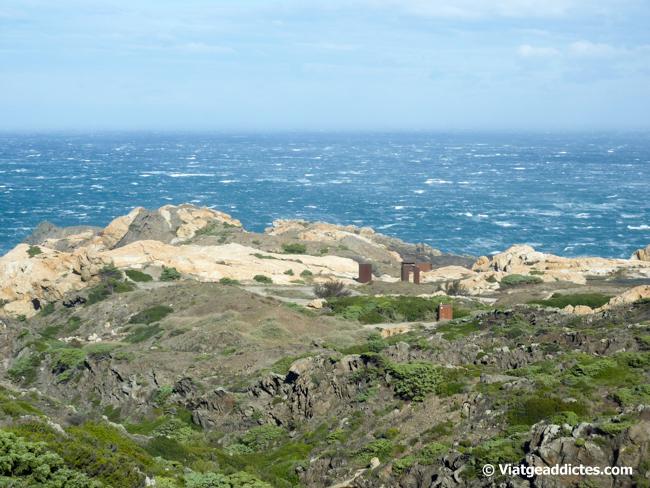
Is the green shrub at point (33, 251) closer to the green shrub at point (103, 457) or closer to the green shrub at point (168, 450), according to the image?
the green shrub at point (168, 450)

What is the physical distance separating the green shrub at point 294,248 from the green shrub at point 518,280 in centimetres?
2121

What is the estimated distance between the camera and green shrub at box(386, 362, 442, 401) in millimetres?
27844

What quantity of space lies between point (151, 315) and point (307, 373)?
20.1 m

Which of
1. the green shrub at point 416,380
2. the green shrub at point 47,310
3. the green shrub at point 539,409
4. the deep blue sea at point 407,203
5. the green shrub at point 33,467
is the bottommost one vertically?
the deep blue sea at point 407,203

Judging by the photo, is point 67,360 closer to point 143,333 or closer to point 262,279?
point 143,333

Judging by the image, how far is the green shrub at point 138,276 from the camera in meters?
60.1

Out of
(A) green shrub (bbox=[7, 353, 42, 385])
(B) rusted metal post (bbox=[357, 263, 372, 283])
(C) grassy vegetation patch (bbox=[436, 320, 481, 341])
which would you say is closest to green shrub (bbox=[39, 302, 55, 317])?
(A) green shrub (bbox=[7, 353, 42, 385])

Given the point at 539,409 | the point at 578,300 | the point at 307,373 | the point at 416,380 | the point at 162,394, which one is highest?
the point at 539,409

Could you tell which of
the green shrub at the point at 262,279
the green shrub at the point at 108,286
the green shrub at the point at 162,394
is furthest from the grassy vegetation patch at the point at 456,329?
the green shrub at the point at 108,286

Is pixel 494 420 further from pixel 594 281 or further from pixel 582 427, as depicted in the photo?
pixel 594 281

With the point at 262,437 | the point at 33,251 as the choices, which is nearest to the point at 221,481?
the point at 262,437

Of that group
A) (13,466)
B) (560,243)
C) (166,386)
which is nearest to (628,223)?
(560,243)

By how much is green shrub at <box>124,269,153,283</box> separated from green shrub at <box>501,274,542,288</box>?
2539cm

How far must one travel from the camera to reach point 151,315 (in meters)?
49.6
